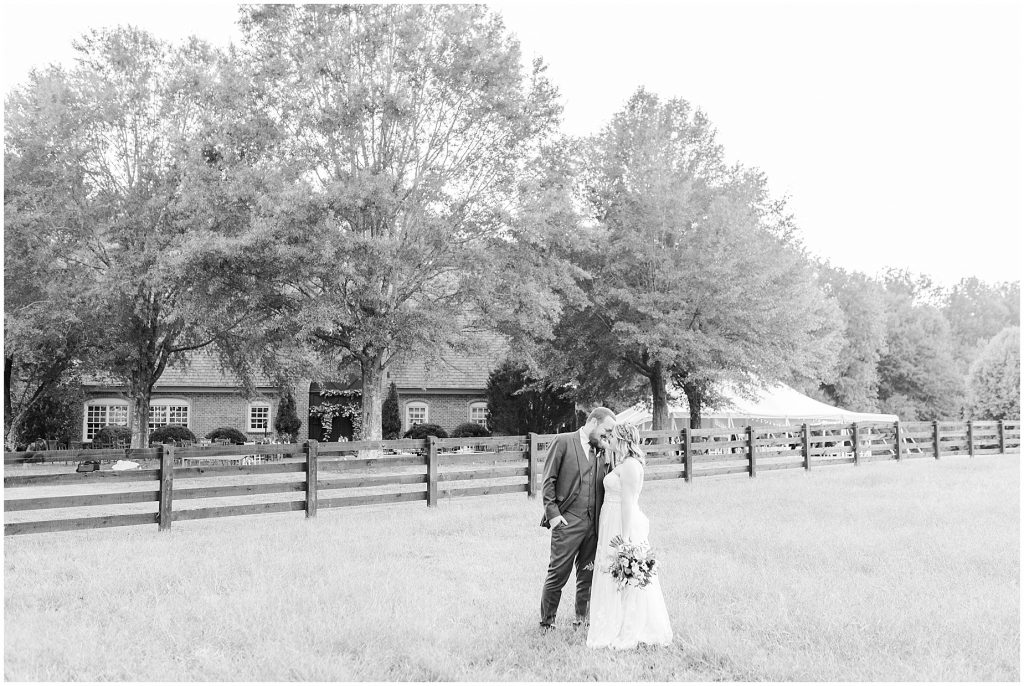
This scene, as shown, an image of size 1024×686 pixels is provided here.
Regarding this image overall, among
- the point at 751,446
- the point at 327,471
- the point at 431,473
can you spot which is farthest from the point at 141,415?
the point at 751,446

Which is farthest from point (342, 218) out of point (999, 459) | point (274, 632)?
point (999, 459)

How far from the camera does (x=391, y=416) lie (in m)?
34.0

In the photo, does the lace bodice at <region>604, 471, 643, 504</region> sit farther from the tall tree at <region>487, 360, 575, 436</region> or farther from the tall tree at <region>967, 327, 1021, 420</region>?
the tall tree at <region>967, 327, 1021, 420</region>

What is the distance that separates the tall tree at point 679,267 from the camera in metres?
25.3

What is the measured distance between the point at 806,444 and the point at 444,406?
1810 cm

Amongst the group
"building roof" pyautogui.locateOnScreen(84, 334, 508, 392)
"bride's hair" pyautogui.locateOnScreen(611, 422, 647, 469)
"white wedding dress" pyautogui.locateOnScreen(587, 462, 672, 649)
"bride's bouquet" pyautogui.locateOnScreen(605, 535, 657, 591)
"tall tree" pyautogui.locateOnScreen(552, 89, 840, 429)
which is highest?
"tall tree" pyautogui.locateOnScreen(552, 89, 840, 429)

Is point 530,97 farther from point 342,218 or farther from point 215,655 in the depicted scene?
point 215,655

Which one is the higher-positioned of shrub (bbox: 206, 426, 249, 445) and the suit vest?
the suit vest

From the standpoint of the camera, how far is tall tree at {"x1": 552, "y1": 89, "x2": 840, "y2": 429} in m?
25.3

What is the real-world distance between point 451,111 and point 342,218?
4268 millimetres

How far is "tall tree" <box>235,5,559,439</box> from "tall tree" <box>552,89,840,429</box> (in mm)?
3837

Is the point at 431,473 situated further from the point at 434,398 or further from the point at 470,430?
the point at 434,398

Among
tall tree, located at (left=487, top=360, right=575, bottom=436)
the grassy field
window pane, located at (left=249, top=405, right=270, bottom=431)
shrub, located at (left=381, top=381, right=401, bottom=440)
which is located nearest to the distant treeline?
tall tree, located at (left=487, top=360, right=575, bottom=436)

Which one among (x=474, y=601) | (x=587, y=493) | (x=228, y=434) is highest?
(x=587, y=493)
